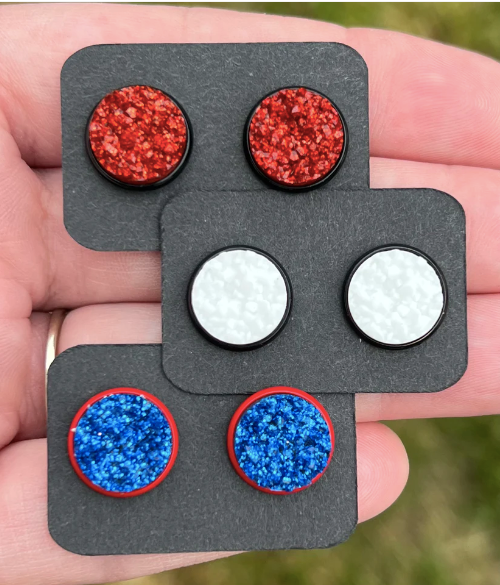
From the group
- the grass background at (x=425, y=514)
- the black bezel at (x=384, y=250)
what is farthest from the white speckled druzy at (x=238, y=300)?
the grass background at (x=425, y=514)

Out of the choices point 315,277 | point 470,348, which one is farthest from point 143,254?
point 470,348

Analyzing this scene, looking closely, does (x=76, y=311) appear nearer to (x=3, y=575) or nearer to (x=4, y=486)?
(x=4, y=486)

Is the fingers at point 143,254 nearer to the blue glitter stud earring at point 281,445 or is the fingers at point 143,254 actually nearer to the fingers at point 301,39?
the fingers at point 301,39

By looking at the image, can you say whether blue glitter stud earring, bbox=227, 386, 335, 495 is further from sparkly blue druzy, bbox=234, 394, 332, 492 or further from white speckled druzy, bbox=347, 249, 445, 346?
white speckled druzy, bbox=347, 249, 445, 346

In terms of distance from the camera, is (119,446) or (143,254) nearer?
(119,446)

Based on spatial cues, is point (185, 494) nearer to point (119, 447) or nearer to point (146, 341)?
point (119, 447)

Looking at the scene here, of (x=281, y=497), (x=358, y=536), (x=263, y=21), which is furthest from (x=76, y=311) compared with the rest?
(x=358, y=536)

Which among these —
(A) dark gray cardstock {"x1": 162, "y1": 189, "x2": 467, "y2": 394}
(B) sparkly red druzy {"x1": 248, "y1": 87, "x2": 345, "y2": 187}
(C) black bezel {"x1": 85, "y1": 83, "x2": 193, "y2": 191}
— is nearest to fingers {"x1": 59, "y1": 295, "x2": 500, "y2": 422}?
(A) dark gray cardstock {"x1": 162, "y1": 189, "x2": 467, "y2": 394}
